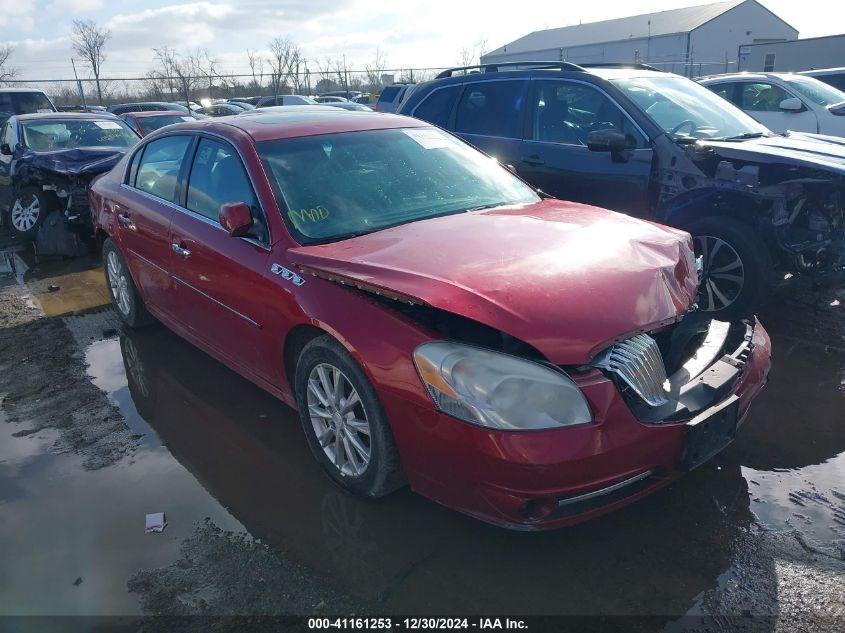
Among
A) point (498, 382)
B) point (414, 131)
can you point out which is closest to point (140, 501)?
point (498, 382)

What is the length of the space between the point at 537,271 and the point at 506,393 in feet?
1.96

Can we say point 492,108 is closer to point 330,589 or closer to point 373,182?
point 373,182

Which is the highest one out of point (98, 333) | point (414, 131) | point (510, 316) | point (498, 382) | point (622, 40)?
point (622, 40)

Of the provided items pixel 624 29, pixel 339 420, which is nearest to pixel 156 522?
pixel 339 420

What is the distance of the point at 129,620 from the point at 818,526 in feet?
9.05

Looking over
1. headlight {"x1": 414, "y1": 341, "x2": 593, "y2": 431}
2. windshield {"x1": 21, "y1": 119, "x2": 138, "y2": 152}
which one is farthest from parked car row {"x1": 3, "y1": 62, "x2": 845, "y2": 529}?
windshield {"x1": 21, "y1": 119, "x2": 138, "y2": 152}

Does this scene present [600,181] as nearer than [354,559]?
No

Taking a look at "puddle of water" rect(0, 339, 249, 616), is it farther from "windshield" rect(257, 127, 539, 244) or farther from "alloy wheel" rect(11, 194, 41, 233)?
"alloy wheel" rect(11, 194, 41, 233)

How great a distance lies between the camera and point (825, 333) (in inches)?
193

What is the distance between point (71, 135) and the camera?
9.34 m

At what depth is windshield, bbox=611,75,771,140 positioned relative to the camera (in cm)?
531

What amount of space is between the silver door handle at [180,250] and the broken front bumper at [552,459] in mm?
1987

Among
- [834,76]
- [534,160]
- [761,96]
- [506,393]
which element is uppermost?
[834,76]

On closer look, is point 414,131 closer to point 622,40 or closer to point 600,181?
point 600,181
